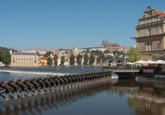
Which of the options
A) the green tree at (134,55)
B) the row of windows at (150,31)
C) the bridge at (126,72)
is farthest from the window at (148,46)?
the bridge at (126,72)

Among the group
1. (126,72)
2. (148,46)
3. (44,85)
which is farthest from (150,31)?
(44,85)

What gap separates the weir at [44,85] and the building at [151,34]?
29035 millimetres

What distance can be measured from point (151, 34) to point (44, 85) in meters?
53.2

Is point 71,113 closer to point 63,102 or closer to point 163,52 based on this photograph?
point 63,102

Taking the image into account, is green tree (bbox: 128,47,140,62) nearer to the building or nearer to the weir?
the building

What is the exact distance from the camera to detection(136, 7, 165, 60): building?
246ft

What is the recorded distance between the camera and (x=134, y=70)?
5950cm

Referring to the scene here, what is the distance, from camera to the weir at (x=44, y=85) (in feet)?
84.6

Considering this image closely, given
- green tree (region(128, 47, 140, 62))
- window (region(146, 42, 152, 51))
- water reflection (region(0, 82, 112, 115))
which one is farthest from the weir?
window (region(146, 42, 152, 51))

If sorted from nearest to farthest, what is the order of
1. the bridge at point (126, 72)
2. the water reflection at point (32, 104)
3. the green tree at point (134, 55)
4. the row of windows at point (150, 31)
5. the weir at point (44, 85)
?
the water reflection at point (32, 104), the weir at point (44, 85), the bridge at point (126, 72), the row of windows at point (150, 31), the green tree at point (134, 55)

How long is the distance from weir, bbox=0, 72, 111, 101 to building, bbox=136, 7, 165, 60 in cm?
2903

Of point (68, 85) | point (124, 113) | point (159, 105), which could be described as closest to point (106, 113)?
point (124, 113)

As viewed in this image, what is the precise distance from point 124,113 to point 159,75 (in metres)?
33.0

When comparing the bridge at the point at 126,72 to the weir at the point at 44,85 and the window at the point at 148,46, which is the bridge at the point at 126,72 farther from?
the window at the point at 148,46
